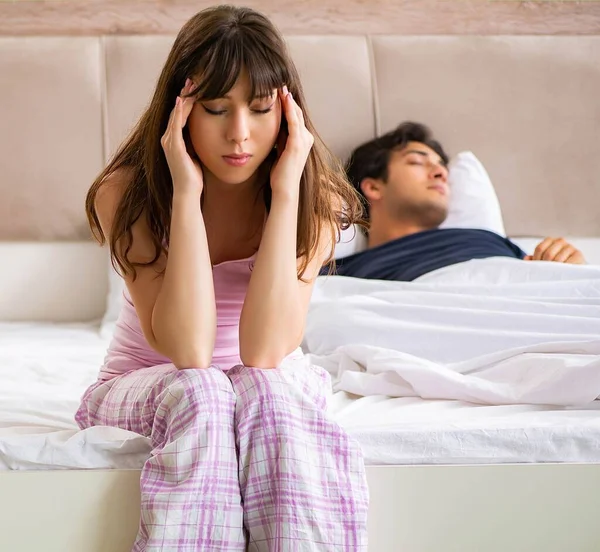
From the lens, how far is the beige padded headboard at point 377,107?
245 centimetres

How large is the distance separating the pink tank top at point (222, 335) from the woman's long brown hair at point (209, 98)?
10cm

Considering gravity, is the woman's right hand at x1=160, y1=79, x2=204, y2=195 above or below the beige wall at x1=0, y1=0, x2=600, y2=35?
below

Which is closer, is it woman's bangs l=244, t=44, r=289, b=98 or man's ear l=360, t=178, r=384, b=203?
woman's bangs l=244, t=44, r=289, b=98

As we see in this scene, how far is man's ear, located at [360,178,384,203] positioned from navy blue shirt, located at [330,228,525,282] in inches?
7.3

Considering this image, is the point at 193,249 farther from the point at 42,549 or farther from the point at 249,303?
the point at 42,549

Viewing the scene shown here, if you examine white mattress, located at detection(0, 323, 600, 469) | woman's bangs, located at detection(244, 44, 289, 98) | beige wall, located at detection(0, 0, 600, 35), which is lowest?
white mattress, located at detection(0, 323, 600, 469)

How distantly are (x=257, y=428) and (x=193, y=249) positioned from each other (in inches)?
10.8

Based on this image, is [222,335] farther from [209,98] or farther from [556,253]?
[556,253]

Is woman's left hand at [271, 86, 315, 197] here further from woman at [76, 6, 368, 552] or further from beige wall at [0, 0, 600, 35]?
beige wall at [0, 0, 600, 35]

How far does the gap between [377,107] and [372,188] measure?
0.27 meters

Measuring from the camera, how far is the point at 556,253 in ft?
7.30

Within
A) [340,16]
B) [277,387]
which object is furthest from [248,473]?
[340,16]

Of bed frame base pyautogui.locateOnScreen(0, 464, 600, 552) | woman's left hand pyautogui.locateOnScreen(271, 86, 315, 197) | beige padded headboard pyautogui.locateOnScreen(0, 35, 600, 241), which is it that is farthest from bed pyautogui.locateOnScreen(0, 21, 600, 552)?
woman's left hand pyautogui.locateOnScreen(271, 86, 315, 197)

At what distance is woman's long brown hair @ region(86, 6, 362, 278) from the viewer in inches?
48.4
